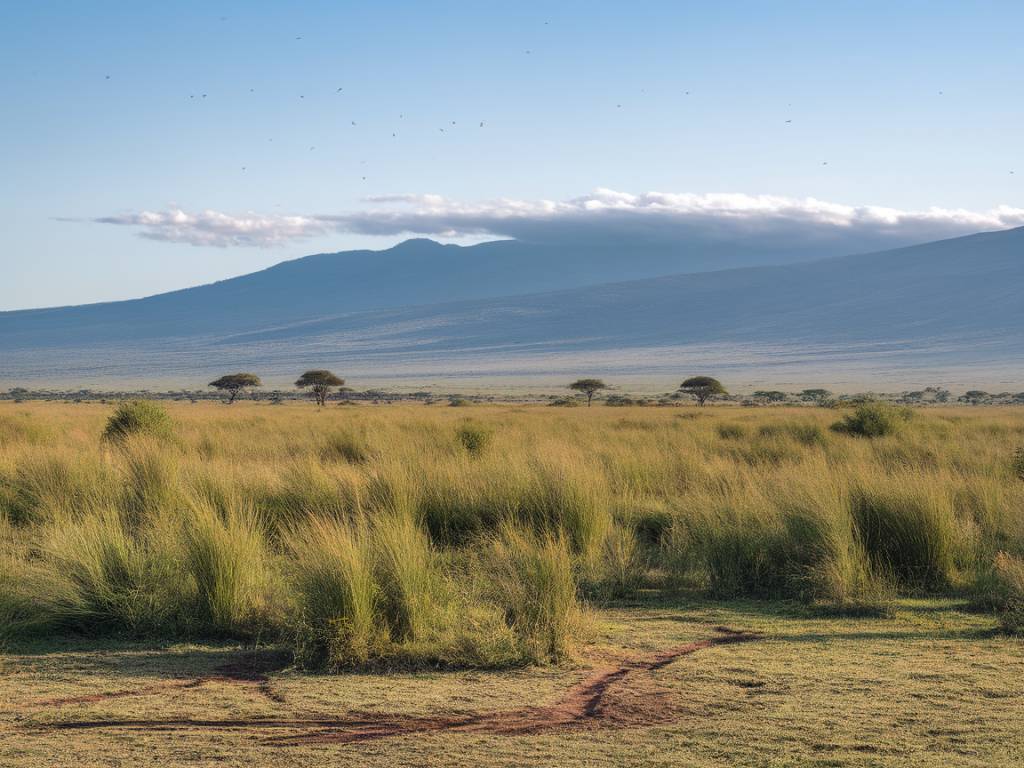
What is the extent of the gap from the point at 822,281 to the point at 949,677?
633 ft

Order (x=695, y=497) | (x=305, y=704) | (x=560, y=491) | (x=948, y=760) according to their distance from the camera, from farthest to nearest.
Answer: (x=695, y=497) < (x=560, y=491) < (x=305, y=704) < (x=948, y=760)

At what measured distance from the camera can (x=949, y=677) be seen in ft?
21.2

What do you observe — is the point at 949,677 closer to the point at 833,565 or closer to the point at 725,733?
the point at 725,733

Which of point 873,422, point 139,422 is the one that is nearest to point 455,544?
point 139,422

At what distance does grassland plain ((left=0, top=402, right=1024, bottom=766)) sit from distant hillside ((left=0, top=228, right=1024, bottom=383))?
368ft

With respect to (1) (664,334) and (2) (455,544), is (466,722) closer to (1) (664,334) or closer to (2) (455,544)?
(2) (455,544)

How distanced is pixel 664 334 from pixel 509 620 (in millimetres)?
160062

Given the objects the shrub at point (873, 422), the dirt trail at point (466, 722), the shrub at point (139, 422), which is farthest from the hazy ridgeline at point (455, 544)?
the shrub at point (873, 422)

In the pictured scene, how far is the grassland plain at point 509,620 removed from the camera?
17.7 ft

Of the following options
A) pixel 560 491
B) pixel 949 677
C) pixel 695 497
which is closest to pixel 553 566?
pixel 949 677

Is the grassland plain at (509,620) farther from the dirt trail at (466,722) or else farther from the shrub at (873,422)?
the shrub at (873,422)

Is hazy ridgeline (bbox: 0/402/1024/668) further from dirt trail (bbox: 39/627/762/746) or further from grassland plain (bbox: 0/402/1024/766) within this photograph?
dirt trail (bbox: 39/627/762/746)

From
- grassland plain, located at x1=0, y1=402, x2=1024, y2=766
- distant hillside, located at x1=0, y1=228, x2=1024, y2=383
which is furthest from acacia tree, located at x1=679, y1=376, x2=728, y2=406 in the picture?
distant hillside, located at x1=0, y1=228, x2=1024, y2=383

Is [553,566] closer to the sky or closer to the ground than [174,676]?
closer to the sky
